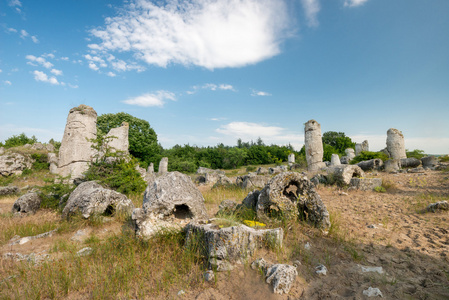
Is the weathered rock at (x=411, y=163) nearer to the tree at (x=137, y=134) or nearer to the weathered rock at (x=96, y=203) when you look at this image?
the weathered rock at (x=96, y=203)

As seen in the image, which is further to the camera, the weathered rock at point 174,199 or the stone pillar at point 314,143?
the stone pillar at point 314,143

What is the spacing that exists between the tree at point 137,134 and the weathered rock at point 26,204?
23.0 metres

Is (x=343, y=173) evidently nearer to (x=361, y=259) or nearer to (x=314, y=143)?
(x=314, y=143)

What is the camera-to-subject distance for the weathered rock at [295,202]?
4523 mm

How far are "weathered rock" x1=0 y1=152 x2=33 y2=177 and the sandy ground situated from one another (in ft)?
69.1

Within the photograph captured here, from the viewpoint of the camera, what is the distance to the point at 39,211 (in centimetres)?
737

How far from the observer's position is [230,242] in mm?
3180

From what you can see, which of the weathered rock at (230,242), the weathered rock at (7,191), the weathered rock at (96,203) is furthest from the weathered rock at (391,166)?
the weathered rock at (7,191)

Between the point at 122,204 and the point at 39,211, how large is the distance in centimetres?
379

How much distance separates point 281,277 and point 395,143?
64.7 ft

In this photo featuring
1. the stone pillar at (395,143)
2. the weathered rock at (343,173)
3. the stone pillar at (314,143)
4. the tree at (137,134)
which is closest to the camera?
the weathered rock at (343,173)

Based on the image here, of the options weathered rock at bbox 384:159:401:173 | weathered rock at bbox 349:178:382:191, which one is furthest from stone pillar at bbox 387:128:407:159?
weathered rock at bbox 349:178:382:191

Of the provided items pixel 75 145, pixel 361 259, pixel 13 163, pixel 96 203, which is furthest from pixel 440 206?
pixel 13 163

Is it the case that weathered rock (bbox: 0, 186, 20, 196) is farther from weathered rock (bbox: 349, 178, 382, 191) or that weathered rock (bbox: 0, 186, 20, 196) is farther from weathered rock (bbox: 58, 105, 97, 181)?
weathered rock (bbox: 349, 178, 382, 191)
